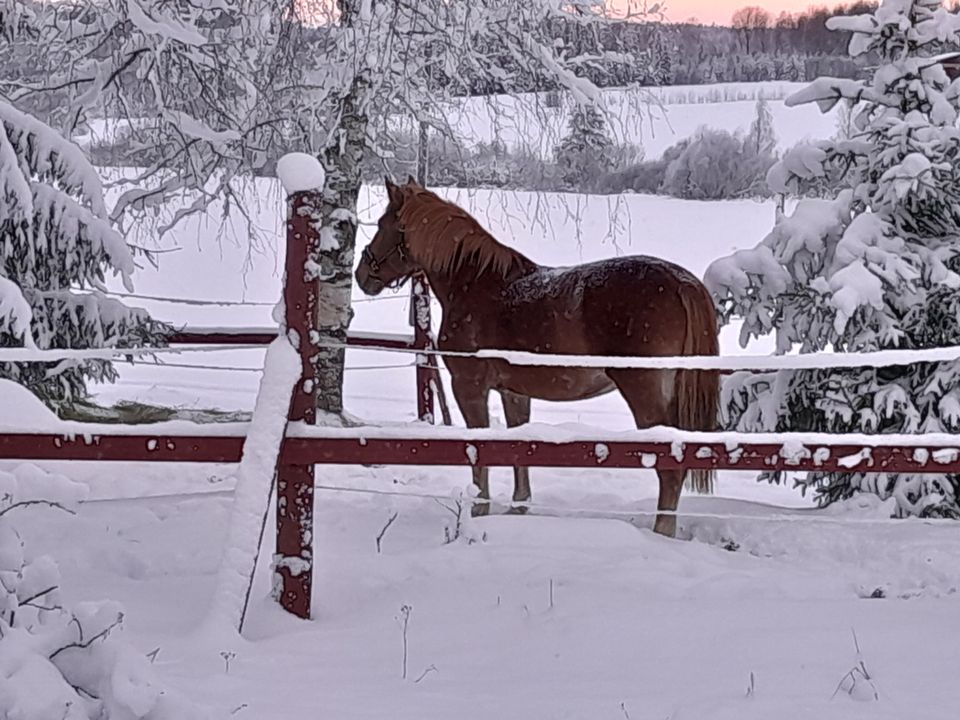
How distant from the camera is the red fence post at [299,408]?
322cm

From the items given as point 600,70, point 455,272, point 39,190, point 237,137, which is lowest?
point 455,272

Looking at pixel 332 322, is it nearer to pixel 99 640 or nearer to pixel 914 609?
pixel 914 609

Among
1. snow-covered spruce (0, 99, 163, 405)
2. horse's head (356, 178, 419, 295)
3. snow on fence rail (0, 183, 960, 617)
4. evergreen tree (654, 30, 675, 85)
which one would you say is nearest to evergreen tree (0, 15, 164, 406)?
snow-covered spruce (0, 99, 163, 405)

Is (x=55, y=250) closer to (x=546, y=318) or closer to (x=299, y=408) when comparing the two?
(x=546, y=318)

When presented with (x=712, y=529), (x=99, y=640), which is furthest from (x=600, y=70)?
(x=99, y=640)

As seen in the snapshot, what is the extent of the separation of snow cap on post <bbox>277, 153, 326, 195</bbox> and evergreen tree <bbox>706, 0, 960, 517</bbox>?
3063 mm

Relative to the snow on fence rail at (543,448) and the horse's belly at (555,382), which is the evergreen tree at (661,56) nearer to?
the horse's belly at (555,382)

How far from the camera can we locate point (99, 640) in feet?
6.72

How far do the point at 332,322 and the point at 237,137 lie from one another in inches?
54.7

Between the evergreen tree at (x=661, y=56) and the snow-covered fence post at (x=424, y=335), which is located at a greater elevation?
the evergreen tree at (x=661, y=56)

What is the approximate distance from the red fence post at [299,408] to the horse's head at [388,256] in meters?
2.74

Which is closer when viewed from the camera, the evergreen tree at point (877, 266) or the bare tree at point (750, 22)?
the evergreen tree at point (877, 266)

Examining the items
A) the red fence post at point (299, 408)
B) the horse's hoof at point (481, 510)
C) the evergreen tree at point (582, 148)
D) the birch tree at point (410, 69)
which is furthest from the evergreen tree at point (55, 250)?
the evergreen tree at point (582, 148)

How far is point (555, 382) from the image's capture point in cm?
554
